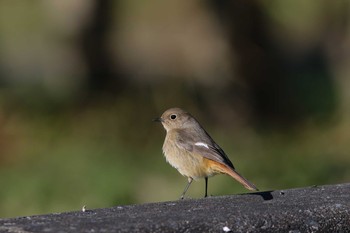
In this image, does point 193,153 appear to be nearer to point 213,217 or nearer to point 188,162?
point 188,162

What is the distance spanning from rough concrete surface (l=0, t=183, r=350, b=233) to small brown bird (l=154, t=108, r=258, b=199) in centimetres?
184

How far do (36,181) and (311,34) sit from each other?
7.44 meters

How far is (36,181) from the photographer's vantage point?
418 inches

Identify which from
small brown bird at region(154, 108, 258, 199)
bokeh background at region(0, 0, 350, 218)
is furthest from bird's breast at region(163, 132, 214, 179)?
bokeh background at region(0, 0, 350, 218)

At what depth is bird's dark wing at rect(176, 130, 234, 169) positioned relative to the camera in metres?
6.66

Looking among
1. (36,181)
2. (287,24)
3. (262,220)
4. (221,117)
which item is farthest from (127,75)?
(262,220)

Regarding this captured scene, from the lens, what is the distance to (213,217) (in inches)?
159

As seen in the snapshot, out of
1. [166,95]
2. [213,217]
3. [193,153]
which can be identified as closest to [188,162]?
[193,153]

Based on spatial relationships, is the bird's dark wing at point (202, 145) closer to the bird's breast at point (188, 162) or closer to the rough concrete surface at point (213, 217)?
the bird's breast at point (188, 162)

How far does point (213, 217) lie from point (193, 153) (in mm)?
2899

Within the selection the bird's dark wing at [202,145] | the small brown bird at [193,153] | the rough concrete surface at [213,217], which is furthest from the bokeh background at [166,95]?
the rough concrete surface at [213,217]

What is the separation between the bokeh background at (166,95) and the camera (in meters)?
10.9

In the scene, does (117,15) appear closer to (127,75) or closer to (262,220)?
(127,75)

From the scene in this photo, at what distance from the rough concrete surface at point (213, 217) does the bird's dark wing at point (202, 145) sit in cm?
179
